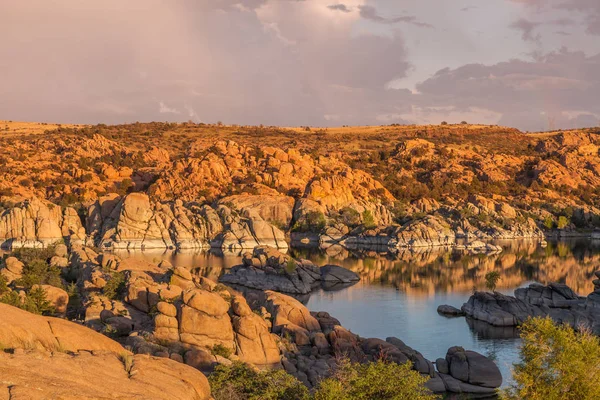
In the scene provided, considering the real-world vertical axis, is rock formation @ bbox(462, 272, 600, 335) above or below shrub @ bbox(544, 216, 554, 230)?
above

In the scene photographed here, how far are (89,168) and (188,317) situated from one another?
330 ft

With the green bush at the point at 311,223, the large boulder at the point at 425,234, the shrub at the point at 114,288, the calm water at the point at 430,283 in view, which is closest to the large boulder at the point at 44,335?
the shrub at the point at 114,288

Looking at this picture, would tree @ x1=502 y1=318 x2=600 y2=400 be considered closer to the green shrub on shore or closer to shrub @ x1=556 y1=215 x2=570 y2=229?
the green shrub on shore

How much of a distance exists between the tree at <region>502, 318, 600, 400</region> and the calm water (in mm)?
12851

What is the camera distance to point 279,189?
375 feet

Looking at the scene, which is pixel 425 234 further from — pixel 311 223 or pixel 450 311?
pixel 450 311

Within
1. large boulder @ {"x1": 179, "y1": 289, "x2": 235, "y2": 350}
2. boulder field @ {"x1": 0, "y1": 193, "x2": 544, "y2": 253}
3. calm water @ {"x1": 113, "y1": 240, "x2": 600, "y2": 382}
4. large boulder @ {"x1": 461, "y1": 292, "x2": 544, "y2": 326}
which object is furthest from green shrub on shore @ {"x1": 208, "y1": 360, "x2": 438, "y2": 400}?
boulder field @ {"x1": 0, "y1": 193, "x2": 544, "y2": 253}

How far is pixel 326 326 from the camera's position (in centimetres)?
3603

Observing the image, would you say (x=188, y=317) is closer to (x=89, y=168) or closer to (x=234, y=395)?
(x=234, y=395)

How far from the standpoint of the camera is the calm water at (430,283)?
131 feet

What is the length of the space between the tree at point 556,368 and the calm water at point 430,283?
12.9 m

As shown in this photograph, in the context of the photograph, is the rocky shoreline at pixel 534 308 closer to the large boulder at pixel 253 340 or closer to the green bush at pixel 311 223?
the large boulder at pixel 253 340

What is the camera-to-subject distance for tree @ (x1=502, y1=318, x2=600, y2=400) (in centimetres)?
1800

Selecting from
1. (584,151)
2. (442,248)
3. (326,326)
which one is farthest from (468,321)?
(584,151)
